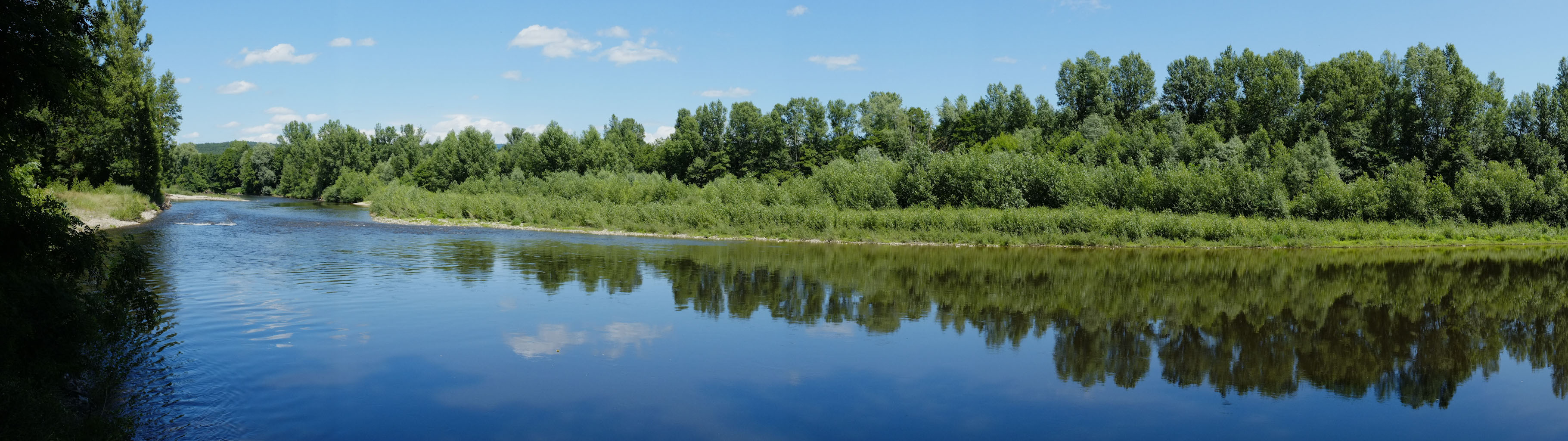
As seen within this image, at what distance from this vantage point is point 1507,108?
60594 millimetres

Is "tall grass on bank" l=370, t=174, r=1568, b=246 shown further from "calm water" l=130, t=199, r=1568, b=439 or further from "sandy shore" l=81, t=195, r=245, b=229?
"sandy shore" l=81, t=195, r=245, b=229

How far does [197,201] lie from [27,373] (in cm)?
10149

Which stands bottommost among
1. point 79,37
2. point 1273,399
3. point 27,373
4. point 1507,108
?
point 1273,399

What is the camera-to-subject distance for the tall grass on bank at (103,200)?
42688mm

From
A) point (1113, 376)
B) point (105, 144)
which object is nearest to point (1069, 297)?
point (1113, 376)

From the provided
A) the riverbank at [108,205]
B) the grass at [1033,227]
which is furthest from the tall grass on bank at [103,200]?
the grass at [1033,227]

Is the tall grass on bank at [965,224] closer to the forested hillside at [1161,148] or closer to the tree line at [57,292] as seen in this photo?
the forested hillside at [1161,148]

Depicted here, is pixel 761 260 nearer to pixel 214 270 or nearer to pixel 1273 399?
pixel 214 270

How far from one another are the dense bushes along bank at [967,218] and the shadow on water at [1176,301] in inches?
192

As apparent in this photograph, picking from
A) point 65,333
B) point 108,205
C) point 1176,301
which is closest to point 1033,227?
point 1176,301

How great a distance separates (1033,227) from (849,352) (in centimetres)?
3299

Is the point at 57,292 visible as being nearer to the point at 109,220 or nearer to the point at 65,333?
the point at 65,333

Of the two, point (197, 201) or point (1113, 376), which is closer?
point (1113, 376)

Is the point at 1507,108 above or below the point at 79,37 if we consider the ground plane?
above
